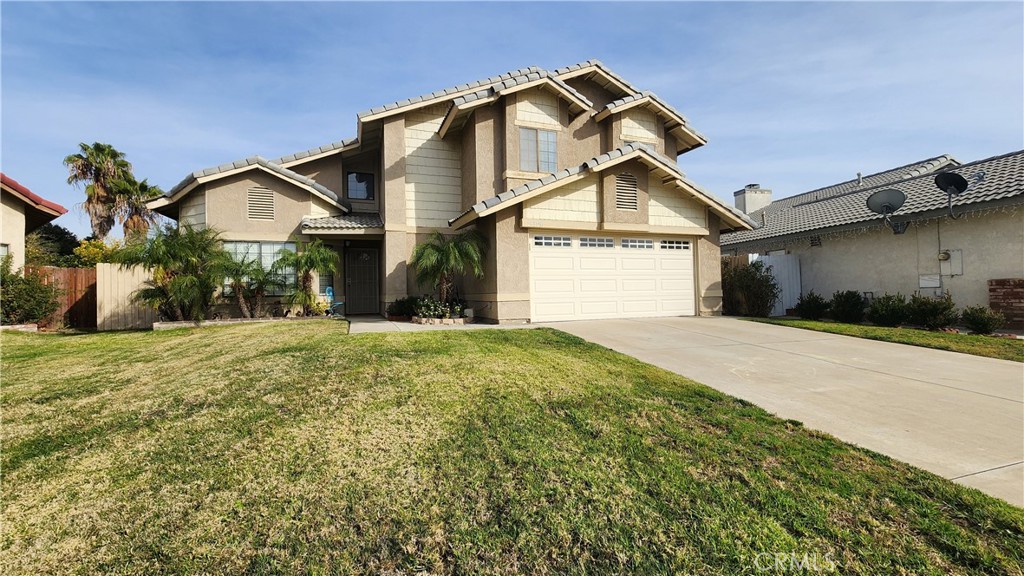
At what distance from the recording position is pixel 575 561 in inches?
91.9

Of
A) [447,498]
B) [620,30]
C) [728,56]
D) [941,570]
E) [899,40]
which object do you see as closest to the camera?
[941,570]

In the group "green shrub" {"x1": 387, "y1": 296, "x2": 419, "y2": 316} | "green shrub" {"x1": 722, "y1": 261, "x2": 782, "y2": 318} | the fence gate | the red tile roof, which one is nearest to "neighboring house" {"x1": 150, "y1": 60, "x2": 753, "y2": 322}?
"green shrub" {"x1": 387, "y1": 296, "x2": 419, "y2": 316}

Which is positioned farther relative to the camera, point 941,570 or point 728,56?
point 728,56

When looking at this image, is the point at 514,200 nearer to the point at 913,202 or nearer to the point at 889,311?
the point at 889,311

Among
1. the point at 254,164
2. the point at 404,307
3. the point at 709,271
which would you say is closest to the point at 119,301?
the point at 254,164

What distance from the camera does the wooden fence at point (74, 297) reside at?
42.3ft

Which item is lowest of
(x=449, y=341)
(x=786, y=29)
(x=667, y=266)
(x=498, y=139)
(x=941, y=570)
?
(x=941, y=570)

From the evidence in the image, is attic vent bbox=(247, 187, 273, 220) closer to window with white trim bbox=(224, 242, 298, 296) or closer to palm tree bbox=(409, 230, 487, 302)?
window with white trim bbox=(224, 242, 298, 296)

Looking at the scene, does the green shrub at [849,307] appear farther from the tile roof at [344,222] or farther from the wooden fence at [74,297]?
the wooden fence at [74,297]

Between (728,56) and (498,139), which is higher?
(728,56)

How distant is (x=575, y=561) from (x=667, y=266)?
477 inches

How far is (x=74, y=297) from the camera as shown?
43.3ft

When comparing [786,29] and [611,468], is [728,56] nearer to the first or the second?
[786,29]

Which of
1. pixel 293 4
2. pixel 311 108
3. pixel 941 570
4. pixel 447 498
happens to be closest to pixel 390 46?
pixel 293 4
